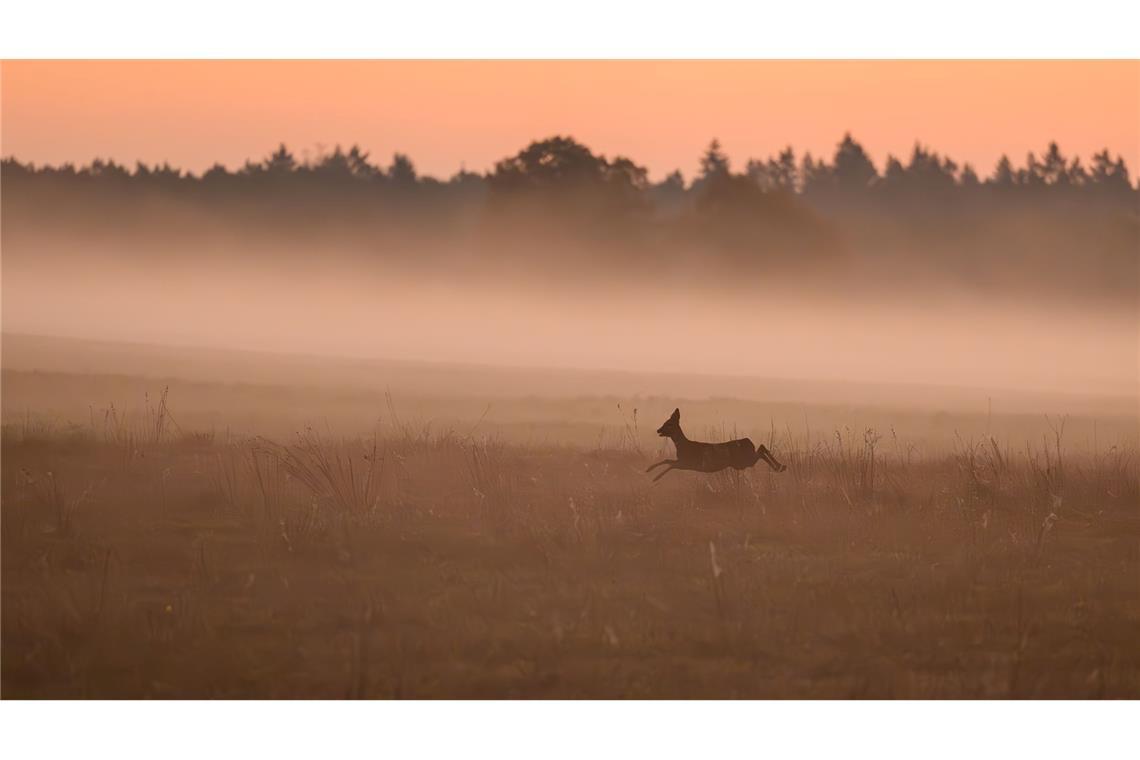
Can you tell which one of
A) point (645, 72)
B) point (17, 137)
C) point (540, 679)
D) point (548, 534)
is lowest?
point (540, 679)

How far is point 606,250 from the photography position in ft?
28.5

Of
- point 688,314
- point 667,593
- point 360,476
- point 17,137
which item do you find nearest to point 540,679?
point 667,593

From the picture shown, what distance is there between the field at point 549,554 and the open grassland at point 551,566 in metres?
0.02

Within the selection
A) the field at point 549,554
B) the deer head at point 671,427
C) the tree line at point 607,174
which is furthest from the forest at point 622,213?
the deer head at point 671,427

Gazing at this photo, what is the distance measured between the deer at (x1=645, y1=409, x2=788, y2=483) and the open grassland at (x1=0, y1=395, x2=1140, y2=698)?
0.13 metres

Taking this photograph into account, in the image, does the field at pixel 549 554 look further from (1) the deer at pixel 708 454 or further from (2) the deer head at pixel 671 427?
(2) the deer head at pixel 671 427

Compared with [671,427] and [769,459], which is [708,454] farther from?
[769,459]

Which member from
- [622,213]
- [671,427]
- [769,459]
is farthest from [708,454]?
[622,213]

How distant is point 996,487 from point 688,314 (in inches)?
109

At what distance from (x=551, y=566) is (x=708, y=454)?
1647 mm

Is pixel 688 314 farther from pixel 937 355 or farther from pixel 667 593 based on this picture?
pixel 667 593

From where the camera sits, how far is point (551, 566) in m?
6.21

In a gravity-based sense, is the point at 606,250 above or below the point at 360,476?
above

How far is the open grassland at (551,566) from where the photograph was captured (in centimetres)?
539
